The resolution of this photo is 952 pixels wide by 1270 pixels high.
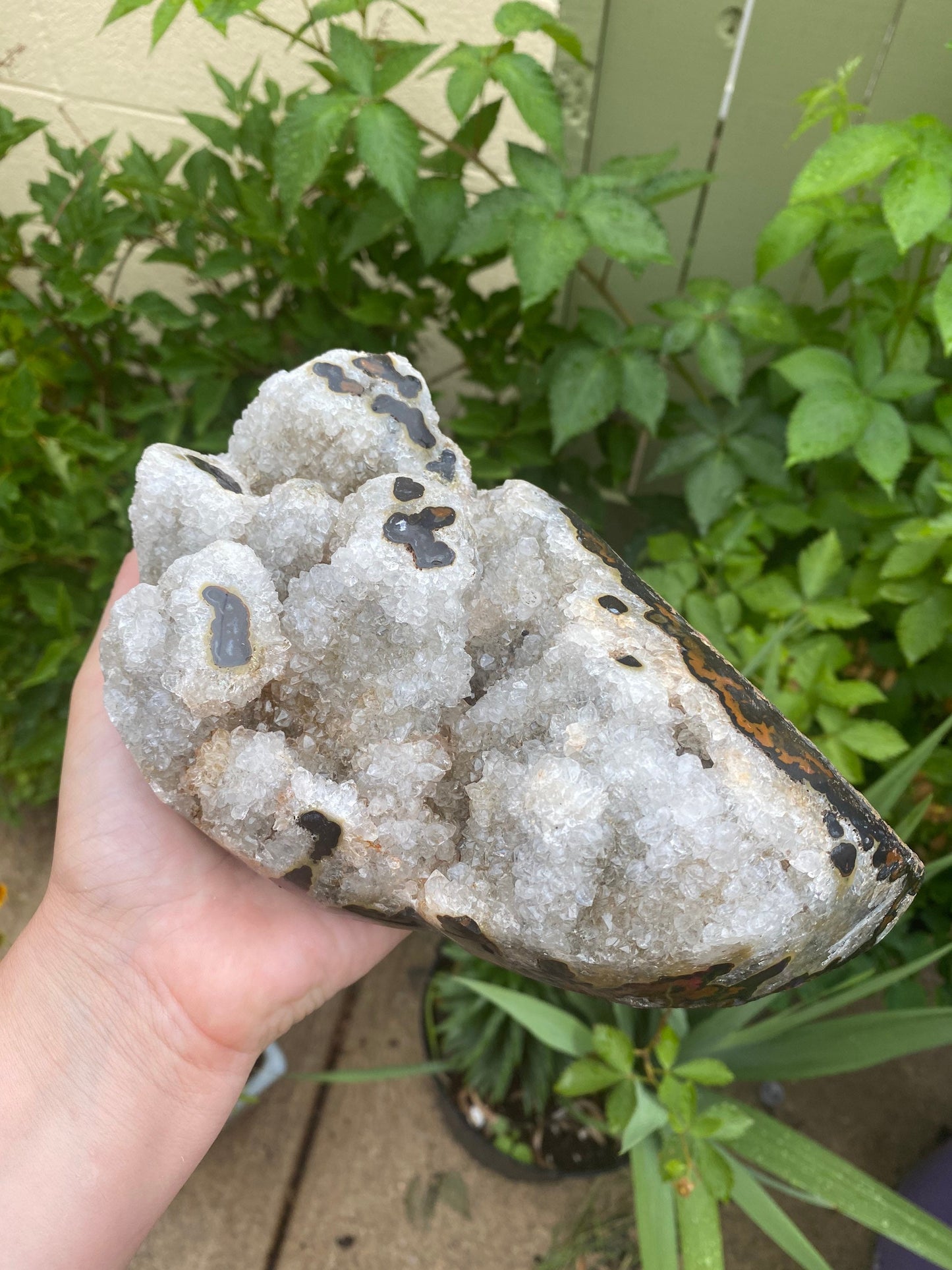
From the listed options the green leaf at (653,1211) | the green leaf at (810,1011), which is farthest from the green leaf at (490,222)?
the green leaf at (653,1211)

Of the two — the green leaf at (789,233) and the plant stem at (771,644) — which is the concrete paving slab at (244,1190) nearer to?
the plant stem at (771,644)

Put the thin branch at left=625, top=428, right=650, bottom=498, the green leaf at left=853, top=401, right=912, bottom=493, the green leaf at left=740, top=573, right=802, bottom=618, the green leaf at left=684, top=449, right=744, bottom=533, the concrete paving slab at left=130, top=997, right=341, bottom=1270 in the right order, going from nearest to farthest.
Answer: the green leaf at left=853, top=401, right=912, bottom=493
the green leaf at left=740, top=573, right=802, bottom=618
the green leaf at left=684, top=449, right=744, bottom=533
the concrete paving slab at left=130, top=997, right=341, bottom=1270
the thin branch at left=625, top=428, right=650, bottom=498

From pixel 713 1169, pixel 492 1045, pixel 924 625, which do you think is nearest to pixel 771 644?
pixel 924 625

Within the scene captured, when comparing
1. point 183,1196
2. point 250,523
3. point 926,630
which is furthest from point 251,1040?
point 926,630

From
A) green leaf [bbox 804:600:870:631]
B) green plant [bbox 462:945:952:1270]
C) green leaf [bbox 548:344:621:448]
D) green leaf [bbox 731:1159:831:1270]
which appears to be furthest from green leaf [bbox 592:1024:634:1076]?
green leaf [bbox 548:344:621:448]

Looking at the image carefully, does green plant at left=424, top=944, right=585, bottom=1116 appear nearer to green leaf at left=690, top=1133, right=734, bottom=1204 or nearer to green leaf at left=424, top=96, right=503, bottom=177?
green leaf at left=690, top=1133, right=734, bottom=1204
